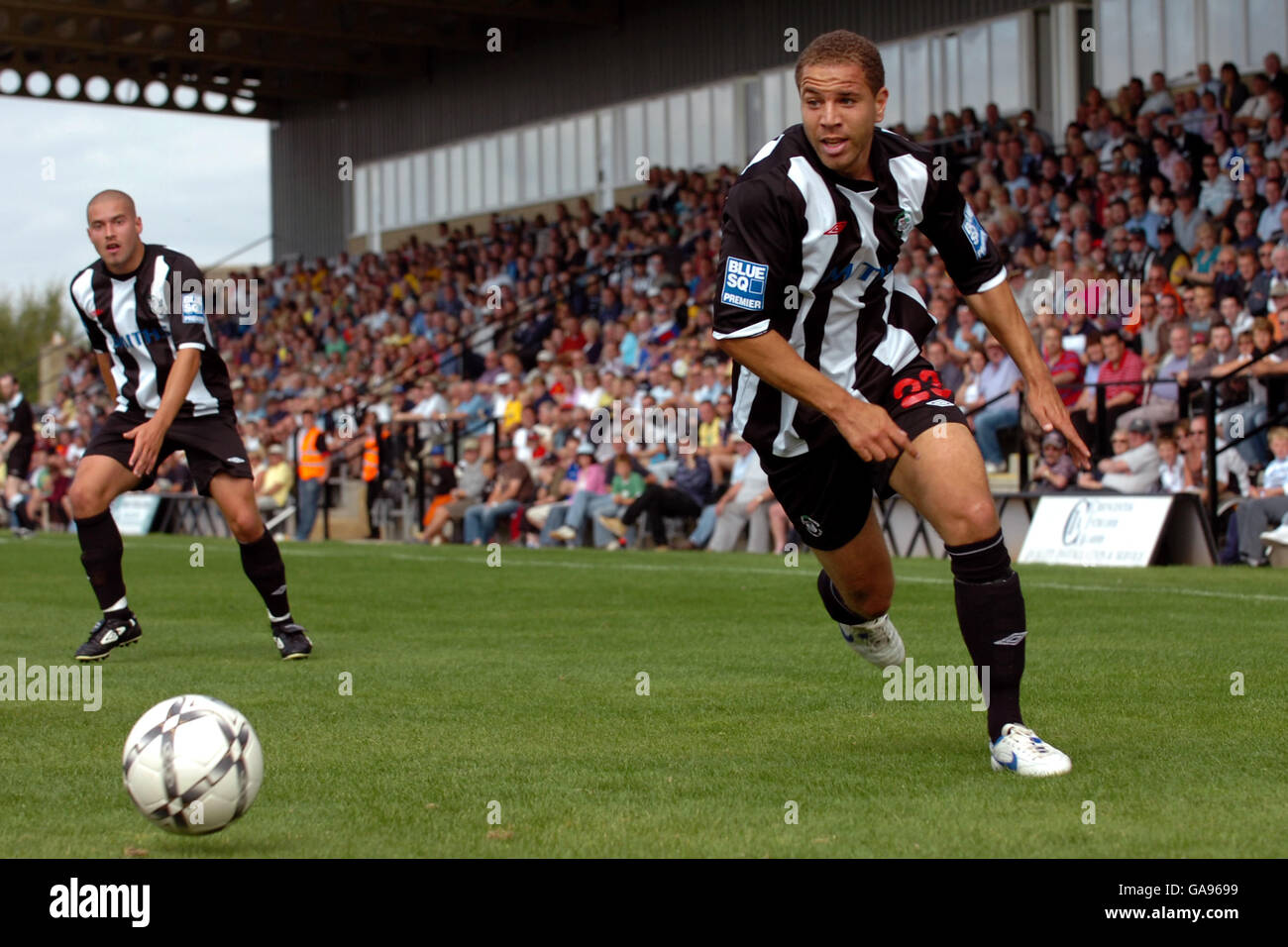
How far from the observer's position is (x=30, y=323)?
3179 inches

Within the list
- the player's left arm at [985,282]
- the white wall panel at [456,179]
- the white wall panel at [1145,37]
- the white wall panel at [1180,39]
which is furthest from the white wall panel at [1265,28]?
the white wall panel at [456,179]

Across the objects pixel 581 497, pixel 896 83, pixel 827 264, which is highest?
pixel 896 83

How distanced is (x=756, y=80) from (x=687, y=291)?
8681mm

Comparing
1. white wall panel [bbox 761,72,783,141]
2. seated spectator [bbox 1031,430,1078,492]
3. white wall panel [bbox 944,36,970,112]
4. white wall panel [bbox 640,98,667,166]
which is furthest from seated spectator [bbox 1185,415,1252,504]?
white wall panel [bbox 640,98,667,166]

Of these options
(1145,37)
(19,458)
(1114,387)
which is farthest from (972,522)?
(19,458)

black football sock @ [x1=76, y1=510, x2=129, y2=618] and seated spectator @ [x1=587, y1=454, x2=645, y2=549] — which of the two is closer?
black football sock @ [x1=76, y1=510, x2=129, y2=618]

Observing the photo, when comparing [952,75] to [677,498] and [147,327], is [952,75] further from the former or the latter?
[147,327]

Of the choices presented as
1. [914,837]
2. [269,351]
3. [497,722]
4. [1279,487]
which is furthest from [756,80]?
[914,837]

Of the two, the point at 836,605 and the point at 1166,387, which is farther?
the point at 1166,387

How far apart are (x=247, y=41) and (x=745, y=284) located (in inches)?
1353

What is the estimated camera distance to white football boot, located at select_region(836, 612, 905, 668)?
250 inches

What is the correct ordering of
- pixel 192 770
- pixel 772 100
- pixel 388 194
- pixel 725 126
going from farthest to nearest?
pixel 388 194 < pixel 725 126 < pixel 772 100 < pixel 192 770

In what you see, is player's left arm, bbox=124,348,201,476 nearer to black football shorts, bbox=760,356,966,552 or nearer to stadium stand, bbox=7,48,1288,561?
black football shorts, bbox=760,356,966,552

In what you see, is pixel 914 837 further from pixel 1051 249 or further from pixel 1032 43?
pixel 1032 43
